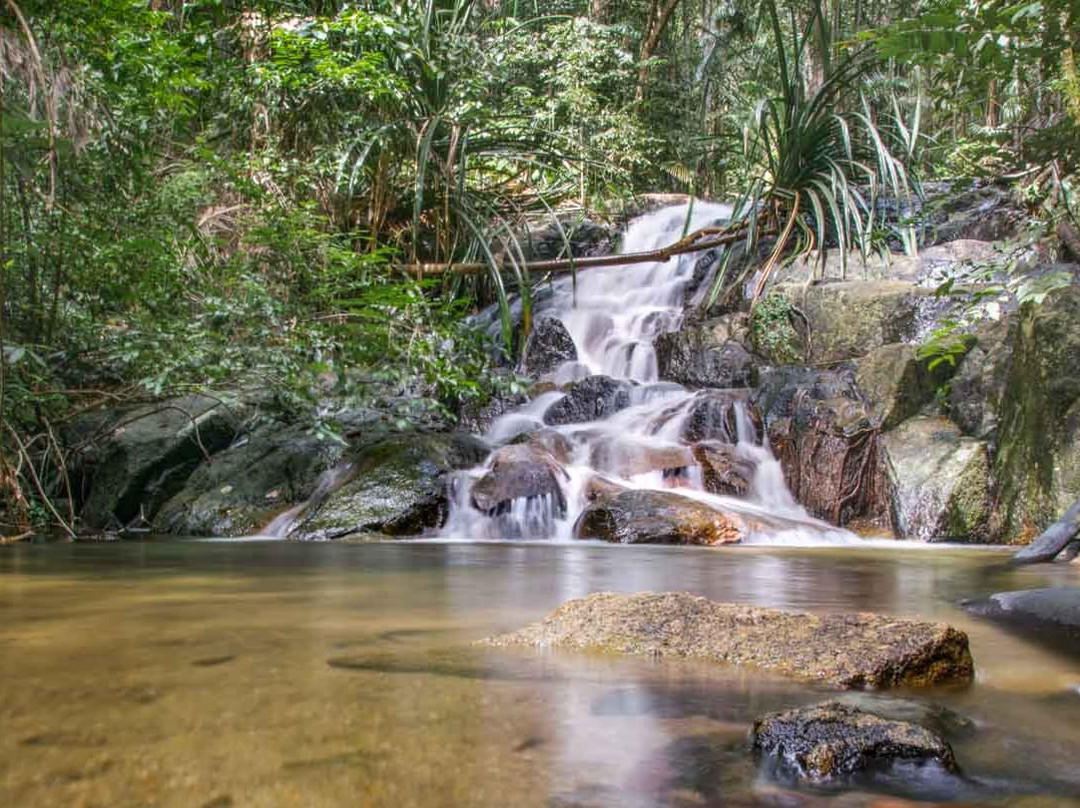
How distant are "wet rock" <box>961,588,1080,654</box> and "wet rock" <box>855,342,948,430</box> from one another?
5267mm

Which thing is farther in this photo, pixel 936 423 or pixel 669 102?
pixel 669 102

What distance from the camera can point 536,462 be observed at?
7.95m

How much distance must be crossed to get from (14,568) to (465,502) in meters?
3.64

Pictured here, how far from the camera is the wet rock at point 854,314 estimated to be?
33.0 feet

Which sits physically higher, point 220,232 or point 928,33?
point 220,232

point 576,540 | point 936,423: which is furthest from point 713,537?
point 936,423

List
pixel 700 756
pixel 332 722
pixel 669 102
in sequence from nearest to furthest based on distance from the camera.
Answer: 1. pixel 700 756
2. pixel 332 722
3. pixel 669 102

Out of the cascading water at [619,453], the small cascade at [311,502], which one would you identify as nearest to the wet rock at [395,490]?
the small cascade at [311,502]

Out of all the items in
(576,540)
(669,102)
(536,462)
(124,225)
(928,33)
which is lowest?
(576,540)

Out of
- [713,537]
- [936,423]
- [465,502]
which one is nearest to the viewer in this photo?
[713,537]

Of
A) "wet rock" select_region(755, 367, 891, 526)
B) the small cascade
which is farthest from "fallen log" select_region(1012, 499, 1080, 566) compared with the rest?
the small cascade

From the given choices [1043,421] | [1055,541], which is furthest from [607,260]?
[1055,541]

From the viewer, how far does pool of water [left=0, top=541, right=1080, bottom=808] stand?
150 cm

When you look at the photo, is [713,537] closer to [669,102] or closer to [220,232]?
[220,232]
